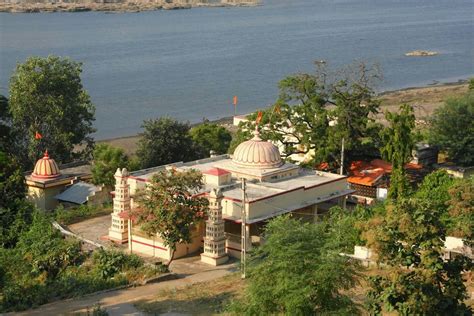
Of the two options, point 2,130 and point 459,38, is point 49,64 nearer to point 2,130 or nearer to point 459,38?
point 2,130

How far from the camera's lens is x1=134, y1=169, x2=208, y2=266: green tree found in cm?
2664

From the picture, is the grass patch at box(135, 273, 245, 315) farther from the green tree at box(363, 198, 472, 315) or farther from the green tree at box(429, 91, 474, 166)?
the green tree at box(429, 91, 474, 166)

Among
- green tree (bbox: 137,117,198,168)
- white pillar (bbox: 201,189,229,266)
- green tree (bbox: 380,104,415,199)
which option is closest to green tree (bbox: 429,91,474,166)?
green tree (bbox: 380,104,415,199)

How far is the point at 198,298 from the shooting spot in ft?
78.4

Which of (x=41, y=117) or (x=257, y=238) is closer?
(x=257, y=238)

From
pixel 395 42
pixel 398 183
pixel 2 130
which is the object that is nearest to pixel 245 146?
pixel 398 183

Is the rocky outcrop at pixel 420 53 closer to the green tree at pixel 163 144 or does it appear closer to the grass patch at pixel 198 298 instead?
the green tree at pixel 163 144

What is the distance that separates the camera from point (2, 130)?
42.2m

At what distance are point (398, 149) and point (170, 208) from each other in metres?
11.9

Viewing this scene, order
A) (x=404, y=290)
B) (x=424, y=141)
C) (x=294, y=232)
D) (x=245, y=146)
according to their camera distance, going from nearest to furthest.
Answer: (x=404, y=290) → (x=294, y=232) → (x=245, y=146) → (x=424, y=141)

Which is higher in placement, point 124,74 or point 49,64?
point 49,64

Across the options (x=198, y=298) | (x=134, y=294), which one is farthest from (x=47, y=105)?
(x=198, y=298)

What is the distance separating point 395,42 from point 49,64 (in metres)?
89.5

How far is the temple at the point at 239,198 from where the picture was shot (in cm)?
2823
